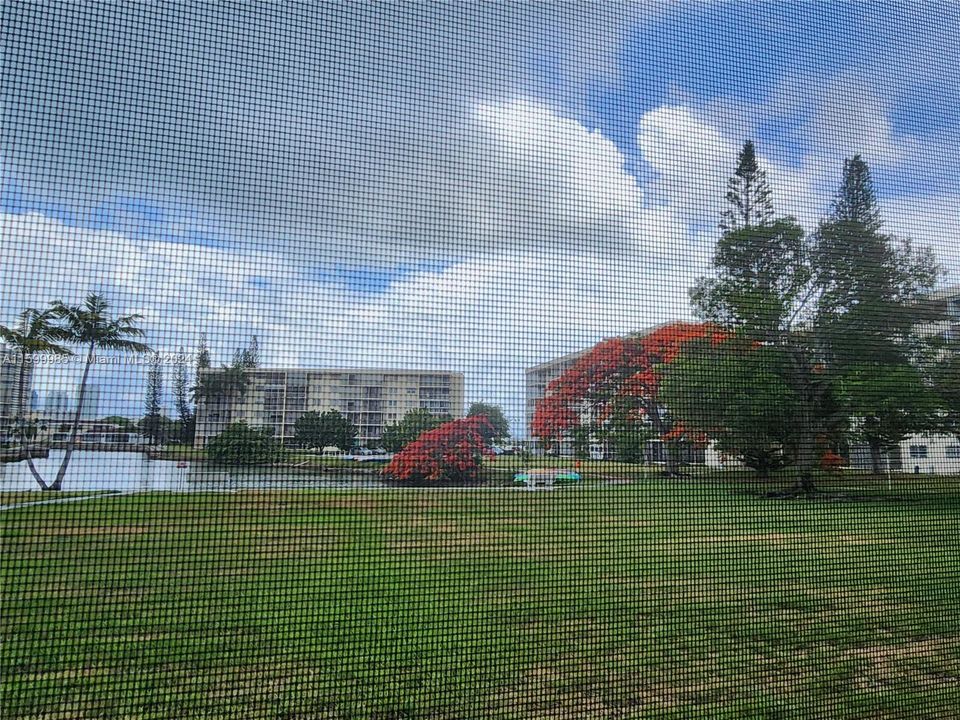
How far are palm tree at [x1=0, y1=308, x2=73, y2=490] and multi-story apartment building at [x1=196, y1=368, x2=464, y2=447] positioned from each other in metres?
0.45

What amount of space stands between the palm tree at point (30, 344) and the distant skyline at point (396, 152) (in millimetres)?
75

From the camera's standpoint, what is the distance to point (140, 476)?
6.15ft

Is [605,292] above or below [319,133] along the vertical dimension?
below

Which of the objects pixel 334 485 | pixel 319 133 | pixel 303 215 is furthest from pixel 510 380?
pixel 319 133

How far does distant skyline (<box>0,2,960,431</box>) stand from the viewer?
175 centimetres

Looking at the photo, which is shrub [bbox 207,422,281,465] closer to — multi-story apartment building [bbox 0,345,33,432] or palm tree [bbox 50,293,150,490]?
palm tree [bbox 50,293,150,490]

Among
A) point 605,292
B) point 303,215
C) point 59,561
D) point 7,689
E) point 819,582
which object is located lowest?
point 7,689

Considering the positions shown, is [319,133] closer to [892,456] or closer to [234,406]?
[234,406]

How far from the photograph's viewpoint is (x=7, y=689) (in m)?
1.71

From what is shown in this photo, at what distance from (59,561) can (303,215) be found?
4.11 ft

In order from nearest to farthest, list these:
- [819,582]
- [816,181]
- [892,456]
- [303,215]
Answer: [303,215] → [819,582] → [816,181] → [892,456]

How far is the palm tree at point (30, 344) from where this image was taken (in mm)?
1759

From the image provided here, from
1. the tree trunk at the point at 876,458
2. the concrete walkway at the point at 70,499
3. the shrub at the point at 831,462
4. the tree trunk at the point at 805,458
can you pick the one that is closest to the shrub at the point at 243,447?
the concrete walkway at the point at 70,499

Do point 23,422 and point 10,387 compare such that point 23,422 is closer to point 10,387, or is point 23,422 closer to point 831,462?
point 10,387
